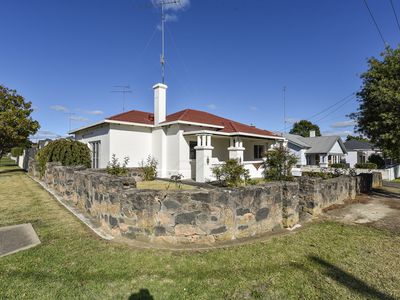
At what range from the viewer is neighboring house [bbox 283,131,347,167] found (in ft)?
99.4

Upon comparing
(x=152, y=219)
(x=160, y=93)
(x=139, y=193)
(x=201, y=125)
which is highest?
(x=160, y=93)

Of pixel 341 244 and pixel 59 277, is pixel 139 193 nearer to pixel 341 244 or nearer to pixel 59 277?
pixel 59 277

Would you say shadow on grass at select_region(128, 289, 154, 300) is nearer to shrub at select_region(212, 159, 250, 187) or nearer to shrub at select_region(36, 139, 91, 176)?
shrub at select_region(212, 159, 250, 187)

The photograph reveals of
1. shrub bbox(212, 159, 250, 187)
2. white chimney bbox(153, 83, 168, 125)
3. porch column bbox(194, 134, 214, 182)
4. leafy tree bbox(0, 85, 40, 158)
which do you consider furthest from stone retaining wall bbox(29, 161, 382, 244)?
leafy tree bbox(0, 85, 40, 158)

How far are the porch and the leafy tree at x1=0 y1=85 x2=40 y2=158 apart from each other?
12.9m

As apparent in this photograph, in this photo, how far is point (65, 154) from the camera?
496 inches

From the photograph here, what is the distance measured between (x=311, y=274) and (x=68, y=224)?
5290 mm

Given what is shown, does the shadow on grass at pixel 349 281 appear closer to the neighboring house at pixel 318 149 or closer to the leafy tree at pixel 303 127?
the neighboring house at pixel 318 149

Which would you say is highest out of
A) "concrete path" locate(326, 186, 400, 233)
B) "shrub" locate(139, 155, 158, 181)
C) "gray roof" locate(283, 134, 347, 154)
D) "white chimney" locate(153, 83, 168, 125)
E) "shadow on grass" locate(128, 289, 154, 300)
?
"white chimney" locate(153, 83, 168, 125)

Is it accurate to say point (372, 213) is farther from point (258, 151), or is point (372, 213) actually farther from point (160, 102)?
point (160, 102)

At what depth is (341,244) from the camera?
177 inches

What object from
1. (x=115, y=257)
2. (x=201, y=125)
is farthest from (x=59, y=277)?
(x=201, y=125)

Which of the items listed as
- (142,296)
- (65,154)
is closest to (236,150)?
(65,154)

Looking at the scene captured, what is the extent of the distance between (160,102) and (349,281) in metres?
13.7
